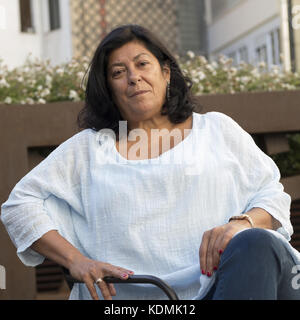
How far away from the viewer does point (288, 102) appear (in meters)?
3.92

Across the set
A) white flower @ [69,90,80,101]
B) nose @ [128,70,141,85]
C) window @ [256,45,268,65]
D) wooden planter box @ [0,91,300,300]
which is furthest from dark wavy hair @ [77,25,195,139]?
window @ [256,45,268,65]

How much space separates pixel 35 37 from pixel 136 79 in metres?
9.92

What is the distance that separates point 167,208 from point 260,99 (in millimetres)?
1467

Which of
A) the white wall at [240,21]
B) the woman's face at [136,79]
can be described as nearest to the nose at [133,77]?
the woman's face at [136,79]

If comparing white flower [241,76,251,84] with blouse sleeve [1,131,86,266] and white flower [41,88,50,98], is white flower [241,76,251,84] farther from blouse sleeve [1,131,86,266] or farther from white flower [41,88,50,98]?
blouse sleeve [1,131,86,266]

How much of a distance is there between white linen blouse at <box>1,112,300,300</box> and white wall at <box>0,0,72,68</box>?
28.9ft

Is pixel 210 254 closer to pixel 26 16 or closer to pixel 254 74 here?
pixel 254 74

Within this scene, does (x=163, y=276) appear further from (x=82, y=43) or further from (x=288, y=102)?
(x=82, y=43)

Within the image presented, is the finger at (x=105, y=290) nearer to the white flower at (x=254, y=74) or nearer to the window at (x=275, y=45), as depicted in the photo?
the white flower at (x=254, y=74)

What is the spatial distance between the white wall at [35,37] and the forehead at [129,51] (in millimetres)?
8617

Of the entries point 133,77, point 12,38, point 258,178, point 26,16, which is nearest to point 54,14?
point 26,16

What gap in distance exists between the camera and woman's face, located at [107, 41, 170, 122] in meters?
2.76

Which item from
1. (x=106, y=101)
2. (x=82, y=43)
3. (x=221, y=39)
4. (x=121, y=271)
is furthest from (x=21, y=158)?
(x=221, y=39)
